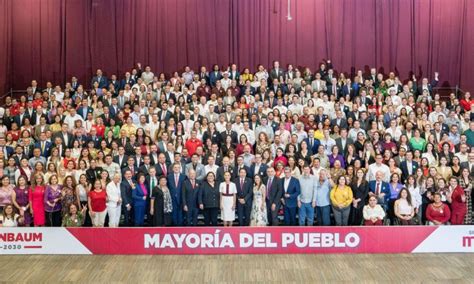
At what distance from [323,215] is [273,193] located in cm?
111

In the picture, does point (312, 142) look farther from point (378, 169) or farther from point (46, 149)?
point (46, 149)

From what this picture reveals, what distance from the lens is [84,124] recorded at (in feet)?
51.4

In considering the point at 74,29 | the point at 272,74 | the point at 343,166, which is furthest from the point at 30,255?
the point at 74,29

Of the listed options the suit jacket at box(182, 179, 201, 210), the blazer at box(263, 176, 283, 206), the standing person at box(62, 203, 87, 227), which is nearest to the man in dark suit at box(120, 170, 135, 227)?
the standing person at box(62, 203, 87, 227)

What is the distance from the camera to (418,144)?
48.1 ft

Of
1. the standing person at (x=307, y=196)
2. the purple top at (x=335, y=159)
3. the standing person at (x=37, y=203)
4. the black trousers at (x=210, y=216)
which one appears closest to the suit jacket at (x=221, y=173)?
the black trousers at (x=210, y=216)

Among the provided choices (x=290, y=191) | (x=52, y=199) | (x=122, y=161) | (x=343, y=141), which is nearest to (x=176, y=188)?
(x=122, y=161)

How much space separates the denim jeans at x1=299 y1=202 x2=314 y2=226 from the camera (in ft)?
42.3

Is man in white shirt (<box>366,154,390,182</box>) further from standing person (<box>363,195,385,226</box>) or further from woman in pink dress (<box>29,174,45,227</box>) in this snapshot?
woman in pink dress (<box>29,174,45,227</box>)

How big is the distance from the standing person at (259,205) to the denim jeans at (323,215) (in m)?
1.10

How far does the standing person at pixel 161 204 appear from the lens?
12.7 m

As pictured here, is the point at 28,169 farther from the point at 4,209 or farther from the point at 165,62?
the point at 165,62

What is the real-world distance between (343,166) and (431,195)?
1.97 m

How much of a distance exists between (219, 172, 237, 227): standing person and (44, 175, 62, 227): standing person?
3164mm
